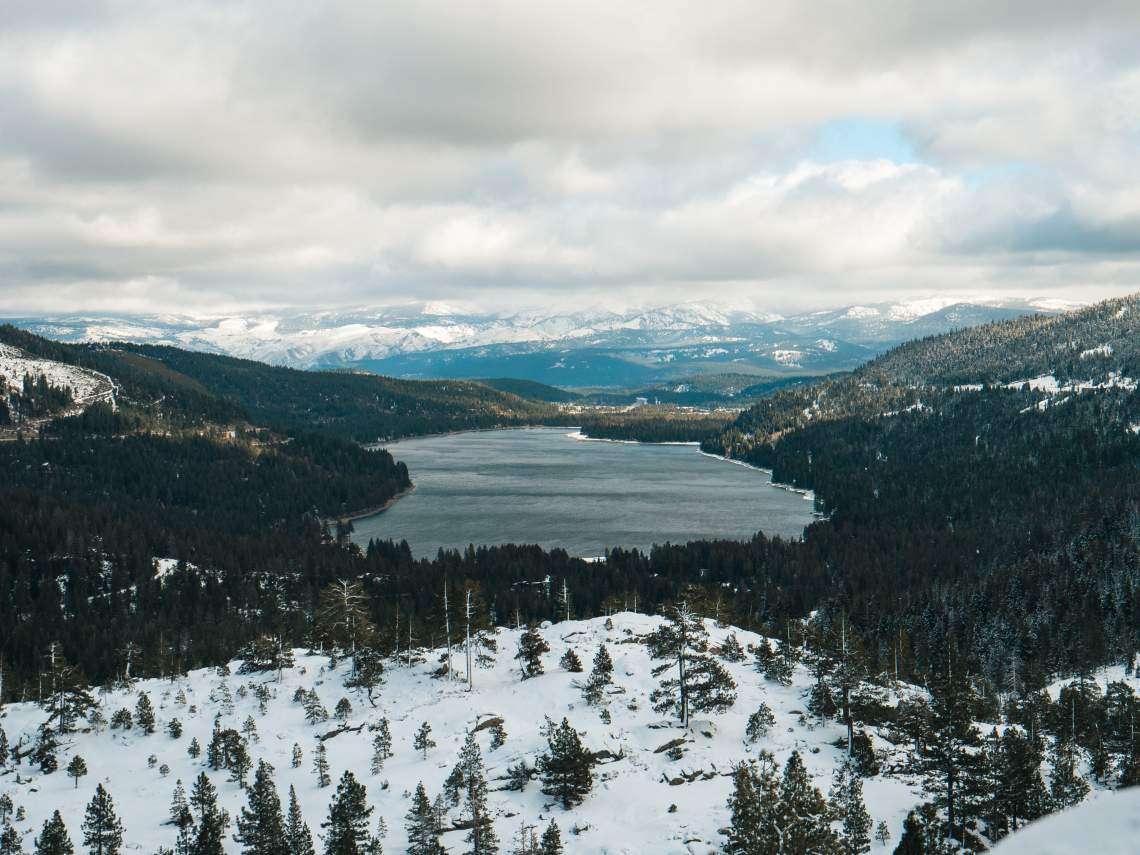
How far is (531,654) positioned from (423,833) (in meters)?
29.9

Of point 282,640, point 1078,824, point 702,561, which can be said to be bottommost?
point 702,561

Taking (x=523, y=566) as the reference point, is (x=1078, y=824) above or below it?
above

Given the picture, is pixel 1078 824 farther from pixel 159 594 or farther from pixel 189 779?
pixel 159 594

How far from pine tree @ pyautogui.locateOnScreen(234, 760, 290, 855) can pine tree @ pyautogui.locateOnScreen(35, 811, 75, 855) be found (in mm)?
9879

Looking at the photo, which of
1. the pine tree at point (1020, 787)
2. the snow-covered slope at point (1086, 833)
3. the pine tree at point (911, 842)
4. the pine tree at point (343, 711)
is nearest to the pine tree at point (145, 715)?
the pine tree at point (343, 711)

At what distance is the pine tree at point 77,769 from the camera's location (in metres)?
60.8

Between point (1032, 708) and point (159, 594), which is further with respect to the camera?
point (159, 594)

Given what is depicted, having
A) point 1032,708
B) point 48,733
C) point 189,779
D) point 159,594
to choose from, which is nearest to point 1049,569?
point 1032,708

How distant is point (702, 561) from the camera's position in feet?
550

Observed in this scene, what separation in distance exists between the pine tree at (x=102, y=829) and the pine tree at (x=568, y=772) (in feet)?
94.7

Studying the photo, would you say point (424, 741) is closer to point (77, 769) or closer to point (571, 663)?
point (571, 663)

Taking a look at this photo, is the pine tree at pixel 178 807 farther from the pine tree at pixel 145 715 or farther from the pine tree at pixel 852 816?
the pine tree at pixel 852 816

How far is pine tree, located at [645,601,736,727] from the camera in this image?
62750mm

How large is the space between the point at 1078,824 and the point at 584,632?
269 ft
